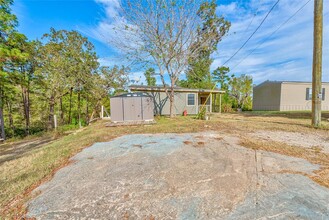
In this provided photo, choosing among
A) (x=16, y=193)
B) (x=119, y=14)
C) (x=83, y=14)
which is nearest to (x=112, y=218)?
(x=16, y=193)

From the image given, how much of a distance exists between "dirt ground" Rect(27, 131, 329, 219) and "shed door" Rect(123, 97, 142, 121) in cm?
562

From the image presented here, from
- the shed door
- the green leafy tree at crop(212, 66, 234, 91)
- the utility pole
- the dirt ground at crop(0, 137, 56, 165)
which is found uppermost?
the green leafy tree at crop(212, 66, 234, 91)

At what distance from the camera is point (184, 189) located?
2152mm

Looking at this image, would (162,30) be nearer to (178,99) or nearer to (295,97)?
(178,99)

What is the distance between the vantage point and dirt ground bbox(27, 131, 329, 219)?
5.64 ft

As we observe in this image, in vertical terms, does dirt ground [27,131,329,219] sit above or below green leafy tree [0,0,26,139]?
below

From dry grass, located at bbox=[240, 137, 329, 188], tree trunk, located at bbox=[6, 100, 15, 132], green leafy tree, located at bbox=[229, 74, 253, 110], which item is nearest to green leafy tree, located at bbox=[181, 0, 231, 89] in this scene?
dry grass, located at bbox=[240, 137, 329, 188]

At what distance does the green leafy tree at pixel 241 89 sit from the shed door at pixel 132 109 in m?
19.3

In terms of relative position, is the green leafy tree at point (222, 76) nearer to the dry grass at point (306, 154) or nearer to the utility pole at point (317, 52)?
the utility pole at point (317, 52)

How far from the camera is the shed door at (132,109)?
9094 mm

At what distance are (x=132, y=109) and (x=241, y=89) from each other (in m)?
21.1

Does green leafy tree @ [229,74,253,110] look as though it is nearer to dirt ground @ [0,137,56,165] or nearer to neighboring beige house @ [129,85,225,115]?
neighboring beige house @ [129,85,225,115]

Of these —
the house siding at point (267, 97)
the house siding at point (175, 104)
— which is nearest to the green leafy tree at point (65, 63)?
the house siding at point (175, 104)

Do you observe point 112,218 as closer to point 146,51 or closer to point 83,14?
point 146,51
